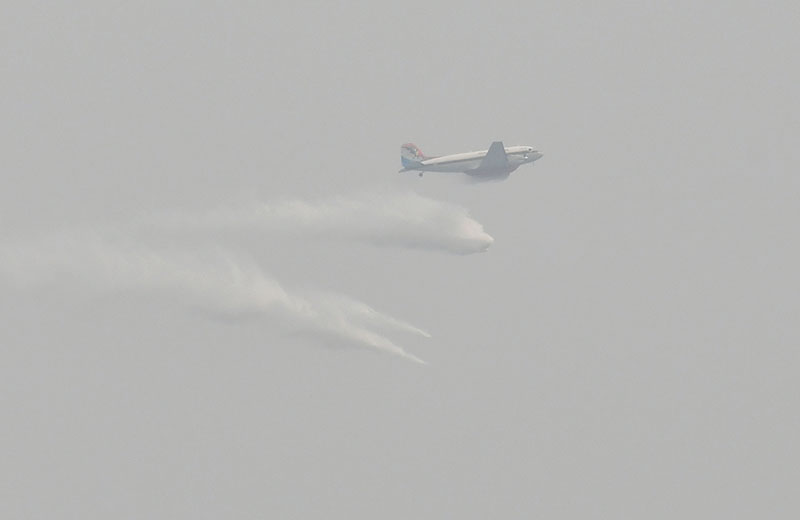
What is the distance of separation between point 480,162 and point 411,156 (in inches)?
244

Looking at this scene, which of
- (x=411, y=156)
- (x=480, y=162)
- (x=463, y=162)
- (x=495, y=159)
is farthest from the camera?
(x=411, y=156)

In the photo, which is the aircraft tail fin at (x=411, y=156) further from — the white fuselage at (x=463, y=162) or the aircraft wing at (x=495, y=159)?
the aircraft wing at (x=495, y=159)

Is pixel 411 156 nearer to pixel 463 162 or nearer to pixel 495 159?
pixel 463 162

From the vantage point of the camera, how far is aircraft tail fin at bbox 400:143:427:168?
468ft

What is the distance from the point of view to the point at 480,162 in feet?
459

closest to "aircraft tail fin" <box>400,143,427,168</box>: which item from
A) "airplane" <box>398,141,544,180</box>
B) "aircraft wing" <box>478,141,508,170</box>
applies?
"airplane" <box>398,141,544,180</box>

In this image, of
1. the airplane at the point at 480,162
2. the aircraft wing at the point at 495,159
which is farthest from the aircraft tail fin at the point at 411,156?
the aircraft wing at the point at 495,159

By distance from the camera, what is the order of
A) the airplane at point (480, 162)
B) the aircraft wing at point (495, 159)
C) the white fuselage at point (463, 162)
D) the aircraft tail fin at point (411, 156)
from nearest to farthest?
the aircraft wing at point (495, 159) → the airplane at point (480, 162) → the white fuselage at point (463, 162) → the aircraft tail fin at point (411, 156)

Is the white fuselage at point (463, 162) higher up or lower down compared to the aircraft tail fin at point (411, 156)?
lower down

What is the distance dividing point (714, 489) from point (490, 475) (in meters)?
24.3

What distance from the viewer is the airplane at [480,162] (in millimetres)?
139000

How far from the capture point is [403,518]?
181625 mm

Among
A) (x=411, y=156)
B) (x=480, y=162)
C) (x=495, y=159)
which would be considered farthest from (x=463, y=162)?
(x=411, y=156)

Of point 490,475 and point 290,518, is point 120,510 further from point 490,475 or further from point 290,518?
point 490,475
